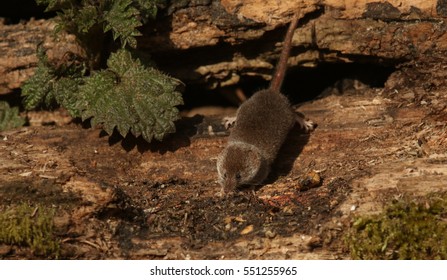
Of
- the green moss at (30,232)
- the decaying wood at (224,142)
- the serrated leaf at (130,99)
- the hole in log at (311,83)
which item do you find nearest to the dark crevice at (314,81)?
the hole in log at (311,83)

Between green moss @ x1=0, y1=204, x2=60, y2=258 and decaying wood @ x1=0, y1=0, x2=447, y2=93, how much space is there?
219 cm

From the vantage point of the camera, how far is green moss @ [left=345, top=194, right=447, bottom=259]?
3881 mm

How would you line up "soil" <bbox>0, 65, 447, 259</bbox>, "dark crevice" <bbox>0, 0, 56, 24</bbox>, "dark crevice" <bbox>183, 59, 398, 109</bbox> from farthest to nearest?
"dark crevice" <bbox>0, 0, 56, 24</bbox> → "dark crevice" <bbox>183, 59, 398, 109</bbox> → "soil" <bbox>0, 65, 447, 259</bbox>

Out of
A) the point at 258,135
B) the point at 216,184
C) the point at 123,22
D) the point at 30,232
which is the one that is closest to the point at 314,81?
the point at 258,135

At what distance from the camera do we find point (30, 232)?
4.08 meters

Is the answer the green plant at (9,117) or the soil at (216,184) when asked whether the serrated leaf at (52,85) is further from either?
the green plant at (9,117)

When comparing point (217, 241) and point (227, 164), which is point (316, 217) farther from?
point (227, 164)

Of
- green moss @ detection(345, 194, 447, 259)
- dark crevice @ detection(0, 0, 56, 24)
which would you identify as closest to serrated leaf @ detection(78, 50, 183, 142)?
dark crevice @ detection(0, 0, 56, 24)

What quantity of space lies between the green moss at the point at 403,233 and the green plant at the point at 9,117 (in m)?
3.56

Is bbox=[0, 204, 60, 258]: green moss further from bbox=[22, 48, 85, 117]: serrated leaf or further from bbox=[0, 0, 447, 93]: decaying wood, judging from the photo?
bbox=[0, 0, 447, 93]: decaying wood

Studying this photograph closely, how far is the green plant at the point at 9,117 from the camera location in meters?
6.02

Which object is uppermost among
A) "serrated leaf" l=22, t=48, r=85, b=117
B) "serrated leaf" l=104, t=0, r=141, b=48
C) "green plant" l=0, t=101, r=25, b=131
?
"serrated leaf" l=104, t=0, r=141, b=48

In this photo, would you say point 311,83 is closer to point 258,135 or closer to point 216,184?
point 258,135

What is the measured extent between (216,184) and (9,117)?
2325 millimetres
